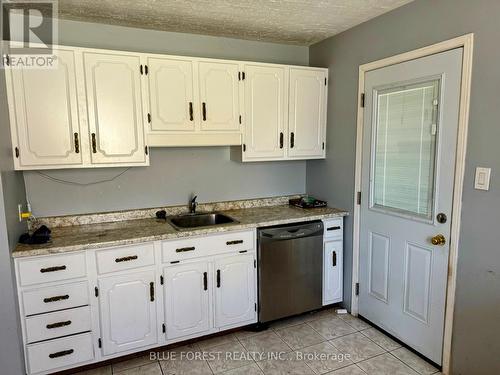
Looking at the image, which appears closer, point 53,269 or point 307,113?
point 53,269

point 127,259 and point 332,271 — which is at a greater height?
point 127,259

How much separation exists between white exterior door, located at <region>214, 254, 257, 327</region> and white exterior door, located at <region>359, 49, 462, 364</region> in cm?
99

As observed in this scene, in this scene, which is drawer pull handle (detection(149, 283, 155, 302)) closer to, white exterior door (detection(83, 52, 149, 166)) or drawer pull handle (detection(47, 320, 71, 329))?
drawer pull handle (detection(47, 320, 71, 329))

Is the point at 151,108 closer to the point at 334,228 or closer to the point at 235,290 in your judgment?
the point at 235,290

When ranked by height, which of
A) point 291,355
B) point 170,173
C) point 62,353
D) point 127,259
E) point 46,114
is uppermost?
point 46,114

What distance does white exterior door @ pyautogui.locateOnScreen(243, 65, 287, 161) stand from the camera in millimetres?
2793

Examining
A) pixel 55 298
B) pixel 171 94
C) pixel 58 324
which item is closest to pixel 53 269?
pixel 55 298

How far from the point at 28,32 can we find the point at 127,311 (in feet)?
6.83

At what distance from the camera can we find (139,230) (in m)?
2.44

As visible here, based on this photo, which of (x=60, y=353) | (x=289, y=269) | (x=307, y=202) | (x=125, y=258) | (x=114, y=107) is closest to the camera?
(x=60, y=353)

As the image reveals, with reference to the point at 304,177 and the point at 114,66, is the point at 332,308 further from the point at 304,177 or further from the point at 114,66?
the point at 114,66

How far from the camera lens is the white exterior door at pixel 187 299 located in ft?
7.86

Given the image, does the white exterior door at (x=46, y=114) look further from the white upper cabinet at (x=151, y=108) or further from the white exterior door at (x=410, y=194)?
the white exterior door at (x=410, y=194)

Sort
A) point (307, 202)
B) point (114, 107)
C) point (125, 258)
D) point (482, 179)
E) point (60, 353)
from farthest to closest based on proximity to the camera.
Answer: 1. point (307, 202)
2. point (114, 107)
3. point (125, 258)
4. point (60, 353)
5. point (482, 179)
